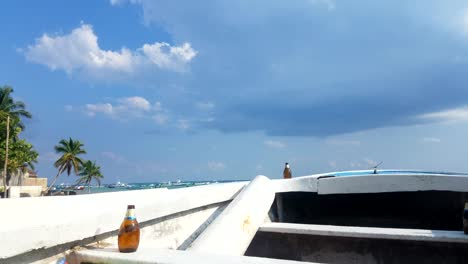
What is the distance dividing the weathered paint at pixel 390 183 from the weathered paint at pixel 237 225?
4.70ft

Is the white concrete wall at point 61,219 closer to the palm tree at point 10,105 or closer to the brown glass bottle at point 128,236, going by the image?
the brown glass bottle at point 128,236

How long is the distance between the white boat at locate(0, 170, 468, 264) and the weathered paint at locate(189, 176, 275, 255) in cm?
1

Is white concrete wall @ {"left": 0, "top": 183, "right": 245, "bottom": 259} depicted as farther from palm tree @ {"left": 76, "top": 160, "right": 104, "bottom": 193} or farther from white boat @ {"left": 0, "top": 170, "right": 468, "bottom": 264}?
palm tree @ {"left": 76, "top": 160, "right": 104, "bottom": 193}

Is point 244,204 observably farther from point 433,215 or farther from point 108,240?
point 433,215

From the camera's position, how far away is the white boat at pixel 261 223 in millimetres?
2154

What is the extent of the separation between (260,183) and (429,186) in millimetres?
2576

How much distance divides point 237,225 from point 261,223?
0.99m

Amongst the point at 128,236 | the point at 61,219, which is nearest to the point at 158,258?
the point at 128,236

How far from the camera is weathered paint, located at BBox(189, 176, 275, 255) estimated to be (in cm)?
281

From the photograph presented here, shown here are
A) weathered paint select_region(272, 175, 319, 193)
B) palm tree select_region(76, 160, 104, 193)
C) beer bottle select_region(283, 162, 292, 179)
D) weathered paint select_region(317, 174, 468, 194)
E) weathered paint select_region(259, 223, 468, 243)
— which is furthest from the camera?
palm tree select_region(76, 160, 104, 193)

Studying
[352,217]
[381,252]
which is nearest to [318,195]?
[352,217]

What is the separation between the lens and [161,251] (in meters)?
2.24

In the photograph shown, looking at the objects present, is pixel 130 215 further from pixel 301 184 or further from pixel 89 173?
pixel 89 173

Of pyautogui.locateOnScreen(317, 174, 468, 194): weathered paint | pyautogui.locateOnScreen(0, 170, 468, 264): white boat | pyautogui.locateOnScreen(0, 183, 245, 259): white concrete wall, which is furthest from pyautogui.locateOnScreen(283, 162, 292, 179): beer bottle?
pyautogui.locateOnScreen(0, 183, 245, 259): white concrete wall
